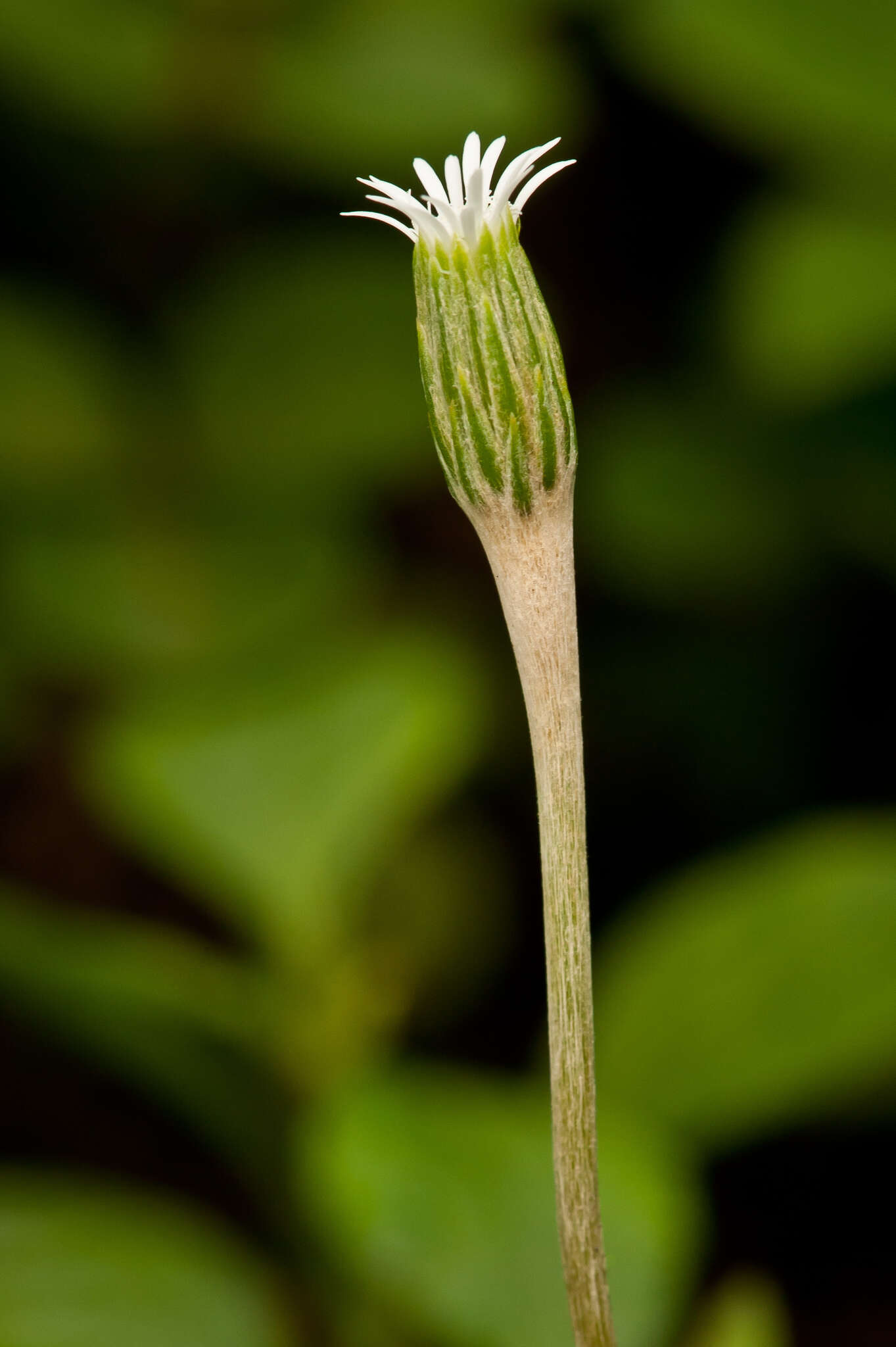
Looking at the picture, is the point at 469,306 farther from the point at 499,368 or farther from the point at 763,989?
the point at 763,989

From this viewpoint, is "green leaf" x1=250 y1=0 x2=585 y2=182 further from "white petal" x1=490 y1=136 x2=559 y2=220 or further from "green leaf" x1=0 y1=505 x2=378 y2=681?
"white petal" x1=490 y1=136 x2=559 y2=220

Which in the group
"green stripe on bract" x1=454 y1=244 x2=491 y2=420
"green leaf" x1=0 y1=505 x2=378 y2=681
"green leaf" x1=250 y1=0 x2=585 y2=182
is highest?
"green leaf" x1=250 y1=0 x2=585 y2=182

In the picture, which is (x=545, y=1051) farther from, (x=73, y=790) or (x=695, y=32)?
(x=695, y=32)

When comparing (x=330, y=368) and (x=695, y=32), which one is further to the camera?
(x=330, y=368)

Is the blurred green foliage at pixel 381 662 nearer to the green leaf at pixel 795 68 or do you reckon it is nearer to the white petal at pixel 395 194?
the green leaf at pixel 795 68

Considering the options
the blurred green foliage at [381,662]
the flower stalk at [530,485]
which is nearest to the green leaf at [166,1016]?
the blurred green foliage at [381,662]

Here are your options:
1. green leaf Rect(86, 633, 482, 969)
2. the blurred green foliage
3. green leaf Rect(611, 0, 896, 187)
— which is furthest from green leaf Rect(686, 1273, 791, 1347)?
green leaf Rect(611, 0, 896, 187)

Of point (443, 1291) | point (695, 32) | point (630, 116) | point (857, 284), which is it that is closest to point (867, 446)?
point (857, 284)
